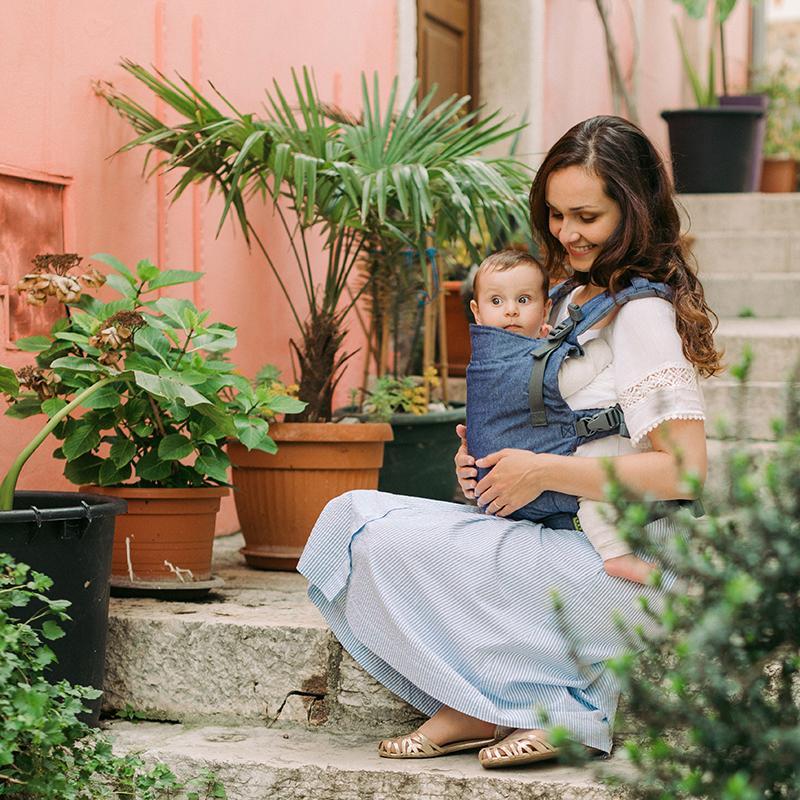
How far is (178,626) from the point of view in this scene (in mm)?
3043

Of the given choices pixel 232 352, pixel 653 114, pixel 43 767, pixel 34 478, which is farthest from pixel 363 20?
pixel 653 114

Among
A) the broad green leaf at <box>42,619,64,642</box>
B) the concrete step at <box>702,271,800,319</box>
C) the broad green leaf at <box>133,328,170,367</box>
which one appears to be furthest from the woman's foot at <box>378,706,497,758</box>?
the concrete step at <box>702,271,800,319</box>

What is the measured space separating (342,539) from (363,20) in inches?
123

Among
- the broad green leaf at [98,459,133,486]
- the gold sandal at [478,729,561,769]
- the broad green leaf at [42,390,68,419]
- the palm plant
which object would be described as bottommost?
the gold sandal at [478,729,561,769]

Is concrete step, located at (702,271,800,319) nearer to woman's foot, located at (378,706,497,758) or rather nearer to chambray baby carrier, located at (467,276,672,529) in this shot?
chambray baby carrier, located at (467,276,672,529)

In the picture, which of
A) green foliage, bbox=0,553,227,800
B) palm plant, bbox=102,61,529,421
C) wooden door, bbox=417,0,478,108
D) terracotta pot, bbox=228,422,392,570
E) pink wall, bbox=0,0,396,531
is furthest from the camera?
wooden door, bbox=417,0,478,108

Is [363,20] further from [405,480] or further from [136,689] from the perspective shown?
[136,689]

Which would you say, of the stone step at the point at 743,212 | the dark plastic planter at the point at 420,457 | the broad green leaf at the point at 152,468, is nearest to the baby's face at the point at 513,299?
the broad green leaf at the point at 152,468

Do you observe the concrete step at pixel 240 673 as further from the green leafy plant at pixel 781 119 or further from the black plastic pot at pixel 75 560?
the green leafy plant at pixel 781 119

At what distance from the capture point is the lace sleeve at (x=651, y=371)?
244 centimetres

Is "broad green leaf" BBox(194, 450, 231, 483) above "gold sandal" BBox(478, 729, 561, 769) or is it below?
above

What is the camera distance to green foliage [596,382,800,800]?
1.48 m

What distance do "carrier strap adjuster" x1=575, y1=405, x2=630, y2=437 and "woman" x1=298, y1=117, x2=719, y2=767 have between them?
0.04 metres

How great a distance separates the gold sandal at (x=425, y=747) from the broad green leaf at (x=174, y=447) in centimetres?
90
